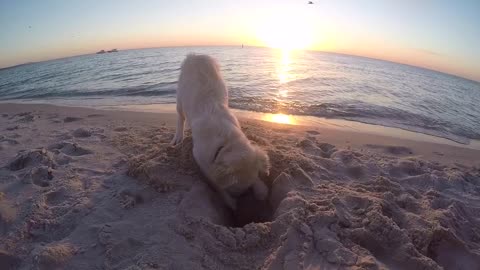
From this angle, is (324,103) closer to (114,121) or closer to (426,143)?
(426,143)

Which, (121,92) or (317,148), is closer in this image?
(317,148)

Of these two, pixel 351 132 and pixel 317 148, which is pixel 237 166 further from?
pixel 351 132

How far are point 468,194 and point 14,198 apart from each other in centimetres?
600

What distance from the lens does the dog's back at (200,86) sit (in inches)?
180

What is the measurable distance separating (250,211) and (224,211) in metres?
0.34

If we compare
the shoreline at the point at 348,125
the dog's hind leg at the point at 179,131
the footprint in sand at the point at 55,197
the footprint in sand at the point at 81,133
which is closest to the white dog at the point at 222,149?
the dog's hind leg at the point at 179,131

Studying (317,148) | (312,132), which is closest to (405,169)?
(317,148)

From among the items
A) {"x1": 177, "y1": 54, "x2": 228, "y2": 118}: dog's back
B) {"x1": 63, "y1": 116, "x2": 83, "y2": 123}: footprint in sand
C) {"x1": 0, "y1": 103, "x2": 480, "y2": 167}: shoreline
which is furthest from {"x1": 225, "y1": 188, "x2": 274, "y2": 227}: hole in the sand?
{"x1": 63, "y1": 116, "x2": 83, "y2": 123}: footprint in sand

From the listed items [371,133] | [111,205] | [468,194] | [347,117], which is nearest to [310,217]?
[111,205]

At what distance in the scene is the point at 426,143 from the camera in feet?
24.3

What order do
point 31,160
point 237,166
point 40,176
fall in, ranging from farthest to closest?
point 31,160 < point 40,176 < point 237,166

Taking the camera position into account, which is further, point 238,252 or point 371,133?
point 371,133

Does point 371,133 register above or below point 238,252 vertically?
above

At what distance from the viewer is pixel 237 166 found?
12.0 ft
